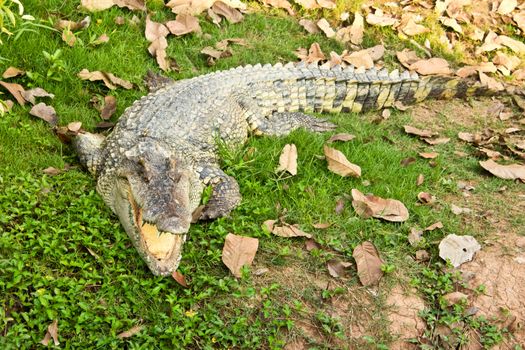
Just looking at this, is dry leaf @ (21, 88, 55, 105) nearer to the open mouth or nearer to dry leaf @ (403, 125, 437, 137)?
the open mouth

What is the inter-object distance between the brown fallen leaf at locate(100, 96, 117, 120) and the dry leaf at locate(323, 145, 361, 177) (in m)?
1.80

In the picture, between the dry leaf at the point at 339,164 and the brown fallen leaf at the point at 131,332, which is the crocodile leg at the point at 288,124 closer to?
the dry leaf at the point at 339,164

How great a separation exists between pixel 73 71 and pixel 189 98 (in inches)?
42.4

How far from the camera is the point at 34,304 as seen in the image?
338cm

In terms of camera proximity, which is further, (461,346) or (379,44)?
(379,44)

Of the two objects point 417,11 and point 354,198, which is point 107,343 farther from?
point 417,11

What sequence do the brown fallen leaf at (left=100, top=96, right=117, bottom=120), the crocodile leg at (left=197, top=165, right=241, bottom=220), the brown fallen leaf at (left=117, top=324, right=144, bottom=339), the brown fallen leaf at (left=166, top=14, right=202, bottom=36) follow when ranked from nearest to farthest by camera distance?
the brown fallen leaf at (left=117, top=324, right=144, bottom=339) → the crocodile leg at (left=197, top=165, right=241, bottom=220) → the brown fallen leaf at (left=100, top=96, right=117, bottom=120) → the brown fallen leaf at (left=166, top=14, right=202, bottom=36)

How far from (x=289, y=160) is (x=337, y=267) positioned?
109 centimetres

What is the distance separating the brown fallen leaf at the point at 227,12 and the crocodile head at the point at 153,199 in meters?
2.63

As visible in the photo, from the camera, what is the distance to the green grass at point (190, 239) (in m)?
3.45

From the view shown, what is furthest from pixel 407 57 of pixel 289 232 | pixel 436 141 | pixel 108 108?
pixel 289 232

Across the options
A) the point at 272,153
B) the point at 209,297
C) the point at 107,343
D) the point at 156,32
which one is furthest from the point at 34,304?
the point at 156,32

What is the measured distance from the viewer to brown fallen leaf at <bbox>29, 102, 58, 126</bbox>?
4.88 meters

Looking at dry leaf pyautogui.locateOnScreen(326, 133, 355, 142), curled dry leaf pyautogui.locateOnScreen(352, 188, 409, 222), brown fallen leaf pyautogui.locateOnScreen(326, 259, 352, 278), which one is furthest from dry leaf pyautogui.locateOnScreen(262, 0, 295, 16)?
brown fallen leaf pyautogui.locateOnScreen(326, 259, 352, 278)
